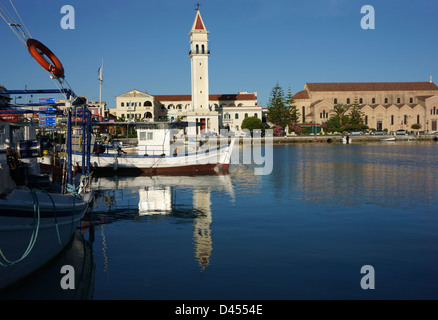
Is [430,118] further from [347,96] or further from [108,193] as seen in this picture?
[108,193]

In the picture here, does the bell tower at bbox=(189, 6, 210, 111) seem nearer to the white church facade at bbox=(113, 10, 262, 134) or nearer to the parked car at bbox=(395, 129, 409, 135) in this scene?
the white church facade at bbox=(113, 10, 262, 134)

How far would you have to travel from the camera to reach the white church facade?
295 feet

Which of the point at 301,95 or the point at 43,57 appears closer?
the point at 43,57

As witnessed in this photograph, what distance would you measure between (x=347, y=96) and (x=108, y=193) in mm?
109512

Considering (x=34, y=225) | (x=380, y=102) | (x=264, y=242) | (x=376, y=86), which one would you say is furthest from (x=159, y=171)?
(x=376, y=86)

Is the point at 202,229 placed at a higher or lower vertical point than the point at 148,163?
lower

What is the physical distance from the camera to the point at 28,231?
892 cm

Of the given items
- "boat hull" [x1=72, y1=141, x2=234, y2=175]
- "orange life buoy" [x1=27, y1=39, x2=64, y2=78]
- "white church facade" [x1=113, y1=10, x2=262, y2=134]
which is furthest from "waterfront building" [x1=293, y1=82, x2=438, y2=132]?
"orange life buoy" [x1=27, y1=39, x2=64, y2=78]

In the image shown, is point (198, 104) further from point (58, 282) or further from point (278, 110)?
point (58, 282)

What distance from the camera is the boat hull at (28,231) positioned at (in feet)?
27.1

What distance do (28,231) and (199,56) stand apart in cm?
8410

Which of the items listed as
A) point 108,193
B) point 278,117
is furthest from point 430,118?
point 108,193

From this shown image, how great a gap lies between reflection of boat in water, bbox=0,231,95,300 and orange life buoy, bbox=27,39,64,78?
16.8 ft
